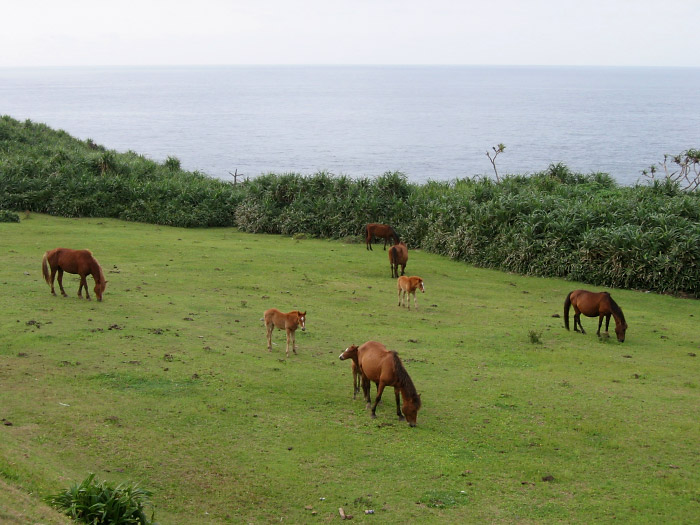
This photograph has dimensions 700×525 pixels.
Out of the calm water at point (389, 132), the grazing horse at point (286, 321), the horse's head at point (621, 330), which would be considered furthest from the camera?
the calm water at point (389, 132)

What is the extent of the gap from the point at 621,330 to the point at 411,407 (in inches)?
282

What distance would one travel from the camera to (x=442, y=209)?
2620 centimetres

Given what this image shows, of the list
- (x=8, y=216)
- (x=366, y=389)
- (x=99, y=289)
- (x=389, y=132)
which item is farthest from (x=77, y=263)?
(x=389, y=132)

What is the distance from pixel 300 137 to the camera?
10794 centimetres

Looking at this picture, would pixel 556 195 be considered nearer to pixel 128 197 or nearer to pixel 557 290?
pixel 557 290

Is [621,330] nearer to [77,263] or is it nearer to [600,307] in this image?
[600,307]

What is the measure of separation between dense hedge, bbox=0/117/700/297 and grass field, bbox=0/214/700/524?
3.62 m

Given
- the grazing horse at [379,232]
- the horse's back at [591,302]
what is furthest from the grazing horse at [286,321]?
the grazing horse at [379,232]

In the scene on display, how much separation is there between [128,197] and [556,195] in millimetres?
17899

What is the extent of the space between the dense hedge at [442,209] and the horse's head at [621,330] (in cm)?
669

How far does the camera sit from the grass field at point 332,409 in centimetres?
802

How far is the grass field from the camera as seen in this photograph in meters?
8.02

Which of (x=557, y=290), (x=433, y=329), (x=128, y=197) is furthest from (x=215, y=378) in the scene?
(x=128, y=197)

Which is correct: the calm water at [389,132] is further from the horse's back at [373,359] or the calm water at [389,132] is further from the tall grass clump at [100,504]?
the tall grass clump at [100,504]
